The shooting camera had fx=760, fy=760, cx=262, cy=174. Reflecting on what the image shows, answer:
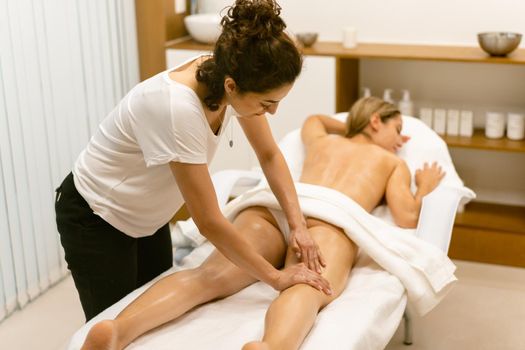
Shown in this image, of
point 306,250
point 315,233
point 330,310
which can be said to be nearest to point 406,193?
point 315,233

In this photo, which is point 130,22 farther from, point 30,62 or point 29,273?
point 29,273

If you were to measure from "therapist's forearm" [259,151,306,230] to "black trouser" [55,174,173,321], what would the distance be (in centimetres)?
43

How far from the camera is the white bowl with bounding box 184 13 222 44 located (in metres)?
3.61

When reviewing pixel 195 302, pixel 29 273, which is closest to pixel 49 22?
pixel 29 273

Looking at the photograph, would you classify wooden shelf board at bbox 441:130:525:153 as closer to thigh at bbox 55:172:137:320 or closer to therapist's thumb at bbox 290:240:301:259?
therapist's thumb at bbox 290:240:301:259

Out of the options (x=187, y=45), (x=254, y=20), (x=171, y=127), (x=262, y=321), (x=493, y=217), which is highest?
(x=254, y=20)

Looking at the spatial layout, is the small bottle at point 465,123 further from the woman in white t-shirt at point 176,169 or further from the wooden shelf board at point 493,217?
the woman in white t-shirt at point 176,169

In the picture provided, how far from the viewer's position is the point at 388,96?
3514 mm

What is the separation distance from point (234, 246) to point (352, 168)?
34.1 inches

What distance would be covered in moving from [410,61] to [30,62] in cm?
173

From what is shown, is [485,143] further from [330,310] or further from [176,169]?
[176,169]

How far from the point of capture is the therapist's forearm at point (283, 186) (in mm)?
2211

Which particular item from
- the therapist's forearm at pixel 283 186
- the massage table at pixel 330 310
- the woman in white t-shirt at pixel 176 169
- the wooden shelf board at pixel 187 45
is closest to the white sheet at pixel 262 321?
the massage table at pixel 330 310

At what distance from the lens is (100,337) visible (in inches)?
68.2
